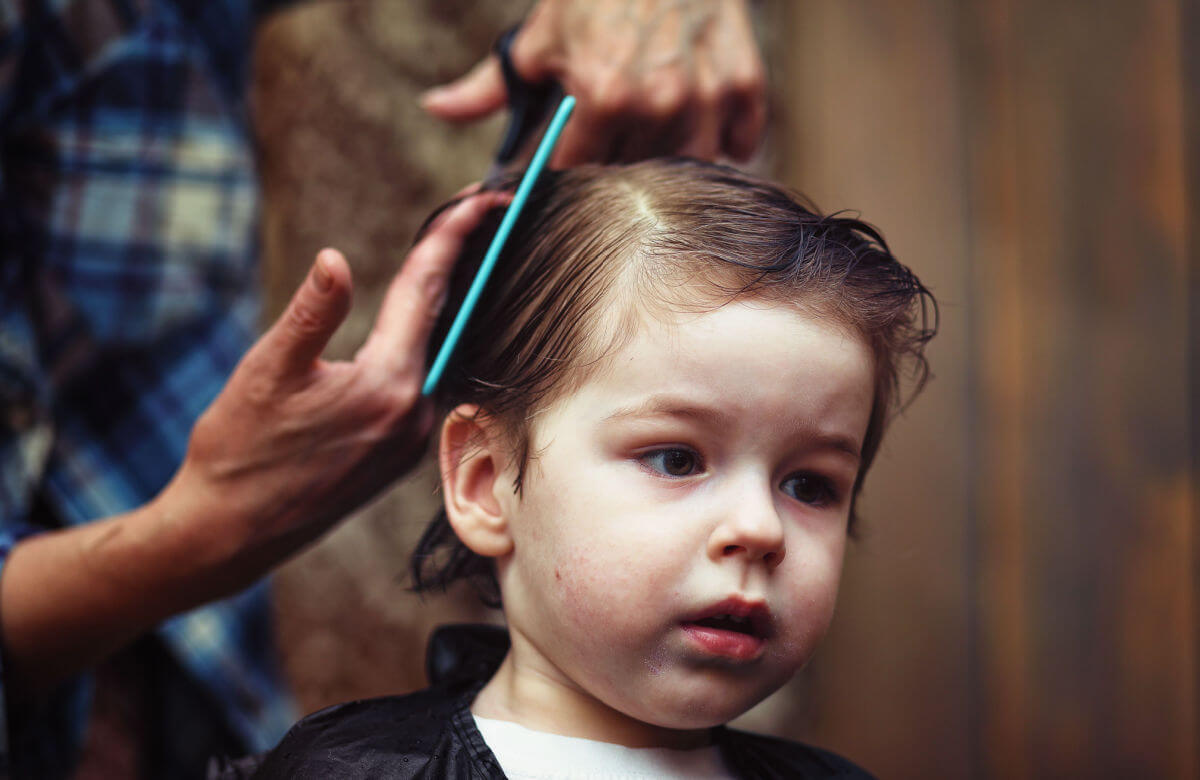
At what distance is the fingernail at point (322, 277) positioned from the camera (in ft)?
2.51

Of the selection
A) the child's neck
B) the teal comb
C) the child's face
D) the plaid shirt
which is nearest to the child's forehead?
the child's face

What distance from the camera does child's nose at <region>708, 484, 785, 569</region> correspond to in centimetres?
64

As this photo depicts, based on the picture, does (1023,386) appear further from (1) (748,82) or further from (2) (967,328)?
(1) (748,82)

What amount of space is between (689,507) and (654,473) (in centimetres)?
3

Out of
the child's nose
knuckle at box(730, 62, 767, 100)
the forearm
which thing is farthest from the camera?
knuckle at box(730, 62, 767, 100)

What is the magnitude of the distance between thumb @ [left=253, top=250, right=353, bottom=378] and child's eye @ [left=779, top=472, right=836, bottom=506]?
0.37 m

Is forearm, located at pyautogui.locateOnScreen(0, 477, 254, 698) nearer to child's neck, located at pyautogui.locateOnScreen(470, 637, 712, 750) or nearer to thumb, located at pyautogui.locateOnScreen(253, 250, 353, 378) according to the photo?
thumb, located at pyautogui.locateOnScreen(253, 250, 353, 378)

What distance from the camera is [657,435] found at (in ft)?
2.20

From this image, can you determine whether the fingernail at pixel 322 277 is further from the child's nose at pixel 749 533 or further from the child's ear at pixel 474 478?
the child's nose at pixel 749 533

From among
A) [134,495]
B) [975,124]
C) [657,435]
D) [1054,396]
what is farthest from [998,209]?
[134,495]

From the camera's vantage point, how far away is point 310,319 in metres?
0.79

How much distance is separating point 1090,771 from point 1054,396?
2.06 feet

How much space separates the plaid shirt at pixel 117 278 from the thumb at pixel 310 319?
15.7 inches

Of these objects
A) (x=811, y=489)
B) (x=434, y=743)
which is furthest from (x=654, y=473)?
(x=434, y=743)
